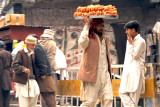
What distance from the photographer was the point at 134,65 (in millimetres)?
9820

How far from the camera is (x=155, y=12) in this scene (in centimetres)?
1869

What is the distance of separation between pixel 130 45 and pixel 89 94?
52.2 inches

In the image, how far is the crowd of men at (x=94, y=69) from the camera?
929 cm

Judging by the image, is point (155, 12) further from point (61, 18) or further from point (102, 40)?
point (102, 40)

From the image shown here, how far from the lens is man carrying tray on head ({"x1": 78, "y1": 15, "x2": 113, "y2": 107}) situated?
30.3 ft

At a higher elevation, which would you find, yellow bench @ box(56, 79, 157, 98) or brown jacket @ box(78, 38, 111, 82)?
brown jacket @ box(78, 38, 111, 82)

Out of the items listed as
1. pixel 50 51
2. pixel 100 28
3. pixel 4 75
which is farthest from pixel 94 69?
pixel 4 75

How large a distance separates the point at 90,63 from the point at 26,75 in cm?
207

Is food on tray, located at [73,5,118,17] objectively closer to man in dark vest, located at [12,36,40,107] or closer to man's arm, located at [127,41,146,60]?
man's arm, located at [127,41,146,60]

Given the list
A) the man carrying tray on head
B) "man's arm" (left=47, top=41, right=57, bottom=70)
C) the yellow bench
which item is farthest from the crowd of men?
"man's arm" (left=47, top=41, right=57, bottom=70)

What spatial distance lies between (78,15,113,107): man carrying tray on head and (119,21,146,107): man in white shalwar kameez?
1.89 feet

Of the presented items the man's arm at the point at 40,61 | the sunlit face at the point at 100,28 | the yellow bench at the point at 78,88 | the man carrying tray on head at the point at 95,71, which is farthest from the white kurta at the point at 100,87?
the man's arm at the point at 40,61

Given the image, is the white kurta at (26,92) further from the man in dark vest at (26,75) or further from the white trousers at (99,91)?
the white trousers at (99,91)

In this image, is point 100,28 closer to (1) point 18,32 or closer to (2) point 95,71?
(2) point 95,71
